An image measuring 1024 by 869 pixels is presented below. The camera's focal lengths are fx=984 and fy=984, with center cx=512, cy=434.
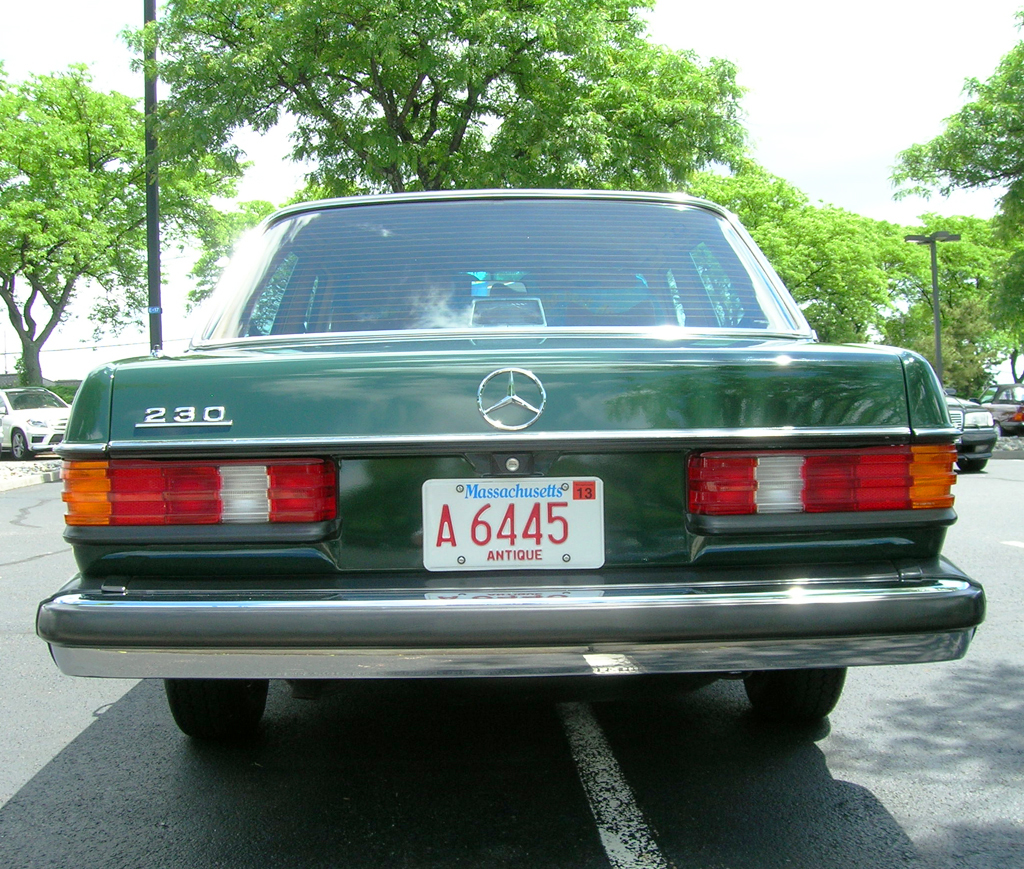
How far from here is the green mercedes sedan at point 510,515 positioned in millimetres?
2174

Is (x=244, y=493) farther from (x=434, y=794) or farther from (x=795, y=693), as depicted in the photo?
(x=795, y=693)

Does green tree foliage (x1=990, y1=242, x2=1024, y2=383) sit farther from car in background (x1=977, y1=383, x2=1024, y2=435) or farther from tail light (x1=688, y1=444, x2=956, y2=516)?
tail light (x1=688, y1=444, x2=956, y2=516)

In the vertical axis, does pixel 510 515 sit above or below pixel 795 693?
above

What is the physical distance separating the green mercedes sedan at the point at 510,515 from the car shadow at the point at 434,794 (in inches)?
20.2

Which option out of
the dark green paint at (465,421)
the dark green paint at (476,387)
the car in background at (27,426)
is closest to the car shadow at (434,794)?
the dark green paint at (465,421)

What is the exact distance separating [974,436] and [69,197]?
23.7 metres

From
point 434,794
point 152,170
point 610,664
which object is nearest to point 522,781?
point 434,794

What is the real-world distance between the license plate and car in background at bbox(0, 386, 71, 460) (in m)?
20.0

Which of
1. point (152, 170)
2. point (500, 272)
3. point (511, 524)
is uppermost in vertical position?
point (152, 170)

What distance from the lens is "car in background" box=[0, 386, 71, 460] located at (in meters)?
20.6

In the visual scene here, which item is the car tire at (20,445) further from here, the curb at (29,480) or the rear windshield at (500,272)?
the rear windshield at (500,272)

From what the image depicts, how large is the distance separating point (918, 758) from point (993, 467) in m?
14.3

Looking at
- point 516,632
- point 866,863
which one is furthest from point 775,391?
point 866,863

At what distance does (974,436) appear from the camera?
14.5 meters
